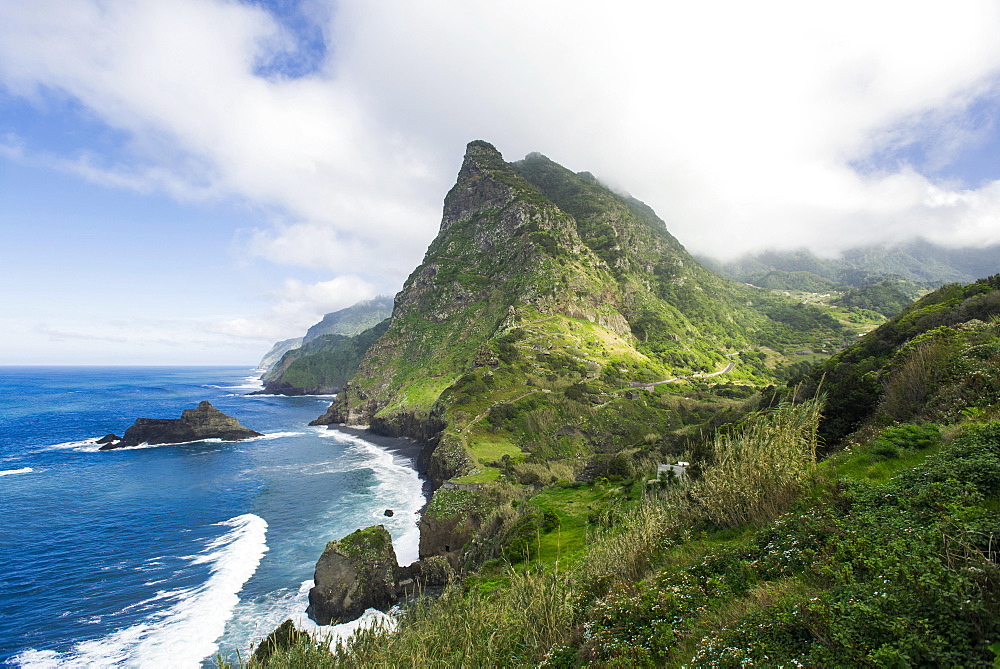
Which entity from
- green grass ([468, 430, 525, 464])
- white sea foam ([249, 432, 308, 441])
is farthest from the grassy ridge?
white sea foam ([249, 432, 308, 441])

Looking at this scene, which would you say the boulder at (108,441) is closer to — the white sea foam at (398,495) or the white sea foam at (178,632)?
the white sea foam at (398,495)

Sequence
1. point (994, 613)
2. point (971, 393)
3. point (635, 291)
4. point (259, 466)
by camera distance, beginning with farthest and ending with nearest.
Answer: point (635, 291)
point (259, 466)
point (971, 393)
point (994, 613)

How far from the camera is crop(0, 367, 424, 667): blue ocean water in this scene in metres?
27.2

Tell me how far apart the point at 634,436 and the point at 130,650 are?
2691 inches

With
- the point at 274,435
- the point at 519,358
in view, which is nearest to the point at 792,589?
the point at 519,358

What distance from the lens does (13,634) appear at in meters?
26.9

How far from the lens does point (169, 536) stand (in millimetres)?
42656

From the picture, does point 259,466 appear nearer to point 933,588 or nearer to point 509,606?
point 509,606

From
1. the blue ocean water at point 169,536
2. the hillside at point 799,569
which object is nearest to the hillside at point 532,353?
the blue ocean water at point 169,536

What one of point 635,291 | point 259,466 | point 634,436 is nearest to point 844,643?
point 634,436

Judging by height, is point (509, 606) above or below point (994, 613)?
below

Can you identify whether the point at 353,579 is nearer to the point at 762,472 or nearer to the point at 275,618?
the point at 275,618

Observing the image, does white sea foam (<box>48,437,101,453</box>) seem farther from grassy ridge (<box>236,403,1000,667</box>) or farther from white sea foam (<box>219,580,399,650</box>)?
grassy ridge (<box>236,403,1000,667</box>)

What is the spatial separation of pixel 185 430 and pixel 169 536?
209 ft
